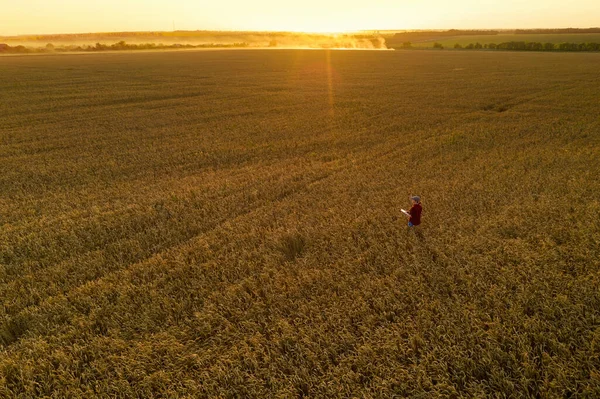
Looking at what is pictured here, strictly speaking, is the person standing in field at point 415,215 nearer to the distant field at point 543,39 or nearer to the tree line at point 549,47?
the tree line at point 549,47

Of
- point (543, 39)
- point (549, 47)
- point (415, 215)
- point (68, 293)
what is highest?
point (543, 39)

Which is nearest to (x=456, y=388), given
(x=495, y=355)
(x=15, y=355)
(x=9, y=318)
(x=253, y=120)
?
(x=495, y=355)

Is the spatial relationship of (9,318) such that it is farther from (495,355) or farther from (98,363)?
(495,355)

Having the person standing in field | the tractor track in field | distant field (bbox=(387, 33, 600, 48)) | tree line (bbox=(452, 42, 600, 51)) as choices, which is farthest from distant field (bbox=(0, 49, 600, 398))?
distant field (bbox=(387, 33, 600, 48))

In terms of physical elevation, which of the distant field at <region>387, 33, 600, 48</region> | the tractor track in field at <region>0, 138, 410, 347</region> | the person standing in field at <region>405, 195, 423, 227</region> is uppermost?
the distant field at <region>387, 33, 600, 48</region>

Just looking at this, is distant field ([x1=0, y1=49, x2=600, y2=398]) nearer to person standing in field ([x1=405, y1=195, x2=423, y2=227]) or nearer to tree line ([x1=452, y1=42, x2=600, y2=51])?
person standing in field ([x1=405, y1=195, x2=423, y2=227])

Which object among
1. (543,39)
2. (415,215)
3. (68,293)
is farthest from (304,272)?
(543,39)

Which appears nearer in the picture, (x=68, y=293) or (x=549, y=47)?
(x=68, y=293)

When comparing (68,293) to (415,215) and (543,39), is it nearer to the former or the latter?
(415,215)

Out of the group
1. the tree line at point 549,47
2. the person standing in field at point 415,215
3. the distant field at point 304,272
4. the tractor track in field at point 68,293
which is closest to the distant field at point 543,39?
the tree line at point 549,47
